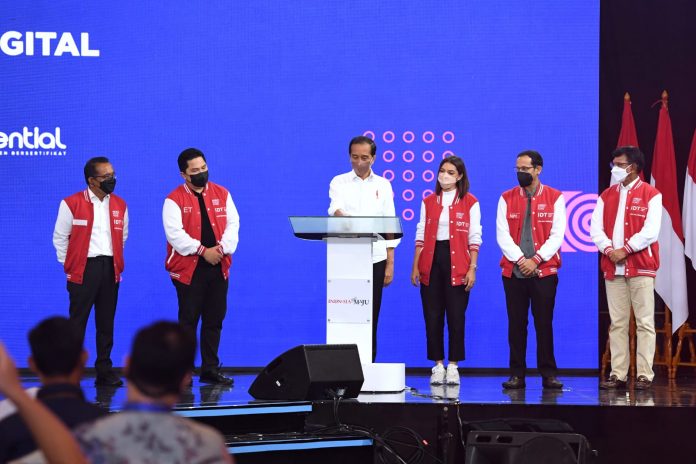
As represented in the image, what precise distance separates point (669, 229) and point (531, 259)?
201 cm

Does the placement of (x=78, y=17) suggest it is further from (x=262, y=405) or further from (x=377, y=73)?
(x=262, y=405)

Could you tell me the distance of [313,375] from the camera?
16.6ft

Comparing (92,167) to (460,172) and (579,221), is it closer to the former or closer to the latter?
(460,172)

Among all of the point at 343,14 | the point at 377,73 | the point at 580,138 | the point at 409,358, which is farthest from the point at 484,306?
the point at 343,14

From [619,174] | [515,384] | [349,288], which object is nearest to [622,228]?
[619,174]

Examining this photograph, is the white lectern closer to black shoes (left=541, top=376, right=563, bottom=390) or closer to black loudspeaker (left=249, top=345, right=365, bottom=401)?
black loudspeaker (left=249, top=345, right=365, bottom=401)

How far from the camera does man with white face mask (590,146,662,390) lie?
20.5 ft

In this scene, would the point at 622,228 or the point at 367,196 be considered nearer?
the point at 367,196

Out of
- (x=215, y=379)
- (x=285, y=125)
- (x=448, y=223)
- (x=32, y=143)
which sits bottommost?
(x=215, y=379)

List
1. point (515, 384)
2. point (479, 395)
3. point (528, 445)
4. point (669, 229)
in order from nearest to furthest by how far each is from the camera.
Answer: point (528, 445) → point (479, 395) → point (515, 384) → point (669, 229)

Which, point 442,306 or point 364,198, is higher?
point 364,198

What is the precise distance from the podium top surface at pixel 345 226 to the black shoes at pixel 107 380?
1.83 meters

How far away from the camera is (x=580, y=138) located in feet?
24.7

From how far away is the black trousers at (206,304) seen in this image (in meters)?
6.20
